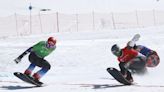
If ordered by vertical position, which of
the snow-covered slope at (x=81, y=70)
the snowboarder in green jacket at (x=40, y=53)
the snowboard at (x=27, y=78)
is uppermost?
the snowboarder in green jacket at (x=40, y=53)

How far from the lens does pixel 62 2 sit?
62.2 meters

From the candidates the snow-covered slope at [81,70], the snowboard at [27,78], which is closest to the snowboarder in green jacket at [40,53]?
the snowboard at [27,78]

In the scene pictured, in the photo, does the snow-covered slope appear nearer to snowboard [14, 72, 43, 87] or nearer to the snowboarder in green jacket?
snowboard [14, 72, 43, 87]

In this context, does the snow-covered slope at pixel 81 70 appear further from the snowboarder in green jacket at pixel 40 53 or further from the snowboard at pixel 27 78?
the snowboarder in green jacket at pixel 40 53

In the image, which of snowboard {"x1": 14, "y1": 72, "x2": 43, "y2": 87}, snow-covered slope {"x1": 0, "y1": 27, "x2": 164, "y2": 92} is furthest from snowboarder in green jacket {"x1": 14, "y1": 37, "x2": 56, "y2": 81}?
snow-covered slope {"x1": 0, "y1": 27, "x2": 164, "y2": 92}

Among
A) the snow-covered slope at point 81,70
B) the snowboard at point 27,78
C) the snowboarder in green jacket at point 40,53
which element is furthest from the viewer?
the snowboarder in green jacket at point 40,53

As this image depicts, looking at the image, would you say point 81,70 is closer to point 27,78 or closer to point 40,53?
point 40,53

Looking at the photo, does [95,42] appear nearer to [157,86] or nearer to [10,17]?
[157,86]

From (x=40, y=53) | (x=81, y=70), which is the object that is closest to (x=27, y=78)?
(x=40, y=53)

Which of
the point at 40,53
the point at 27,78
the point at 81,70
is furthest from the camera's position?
the point at 81,70

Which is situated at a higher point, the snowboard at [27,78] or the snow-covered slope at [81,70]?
the snowboard at [27,78]

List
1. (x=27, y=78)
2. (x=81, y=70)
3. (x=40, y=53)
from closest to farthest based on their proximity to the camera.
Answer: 1. (x=27, y=78)
2. (x=40, y=53)
3. (x=81, y=70)

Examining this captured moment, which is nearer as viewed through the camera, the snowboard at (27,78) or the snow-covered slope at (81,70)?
the snow-covered slope at (81,70)

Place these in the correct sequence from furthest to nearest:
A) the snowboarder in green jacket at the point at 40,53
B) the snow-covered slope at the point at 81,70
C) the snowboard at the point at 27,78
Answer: the snowboarder in green jacket at the point at 40,53 → the snowboard at the point at 27,78 → the snow-covered slope at the point at 81,70
